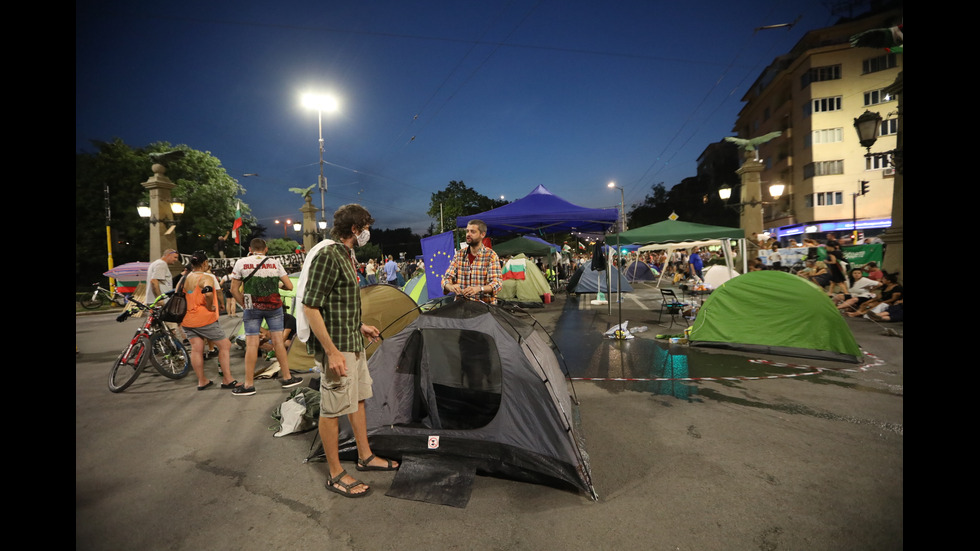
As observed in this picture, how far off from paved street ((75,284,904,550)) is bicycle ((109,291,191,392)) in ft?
1.29

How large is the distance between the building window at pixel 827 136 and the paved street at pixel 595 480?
115 feet

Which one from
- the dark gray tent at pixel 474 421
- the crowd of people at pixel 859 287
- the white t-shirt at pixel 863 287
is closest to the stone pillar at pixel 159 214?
the dark gray tent at pixel 474 421

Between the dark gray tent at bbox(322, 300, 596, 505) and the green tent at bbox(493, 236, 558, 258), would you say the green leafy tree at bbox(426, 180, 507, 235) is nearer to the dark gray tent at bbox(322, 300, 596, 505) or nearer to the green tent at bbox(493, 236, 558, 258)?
the green tent at bbox(493, 236, 558, 258)

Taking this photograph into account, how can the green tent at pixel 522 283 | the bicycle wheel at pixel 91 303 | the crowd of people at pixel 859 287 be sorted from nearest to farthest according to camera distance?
the crowd of people at pixel 859 287, the green tent at pixel 522 283, the bicycle wheel at pixel 91 303

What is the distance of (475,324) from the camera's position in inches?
118

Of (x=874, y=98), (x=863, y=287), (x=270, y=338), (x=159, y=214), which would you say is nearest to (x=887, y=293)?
(x=863, y=287)

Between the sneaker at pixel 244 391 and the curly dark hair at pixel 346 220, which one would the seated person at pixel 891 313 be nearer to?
the curly dark hair at pixel 346 220

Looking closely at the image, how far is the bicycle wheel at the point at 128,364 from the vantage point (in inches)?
196

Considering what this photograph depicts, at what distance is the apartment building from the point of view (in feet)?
93.8

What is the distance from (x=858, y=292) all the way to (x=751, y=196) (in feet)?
15.4

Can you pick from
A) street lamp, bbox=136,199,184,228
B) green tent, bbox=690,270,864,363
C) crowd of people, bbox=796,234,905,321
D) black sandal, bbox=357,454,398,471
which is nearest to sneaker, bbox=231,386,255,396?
black sandal, bbox=357,454,398,471

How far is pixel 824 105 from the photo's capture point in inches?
1203

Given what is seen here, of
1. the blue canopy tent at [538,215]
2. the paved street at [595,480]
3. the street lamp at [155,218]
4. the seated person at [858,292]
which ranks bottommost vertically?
the paved street at [595,480]
